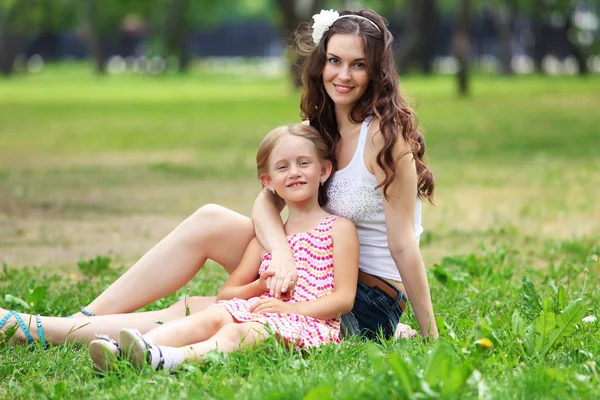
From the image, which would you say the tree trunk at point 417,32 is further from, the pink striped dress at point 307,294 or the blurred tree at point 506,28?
the pink striped dress at point 307,294

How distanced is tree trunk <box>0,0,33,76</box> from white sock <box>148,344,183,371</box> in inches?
1837

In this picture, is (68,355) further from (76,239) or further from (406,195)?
(76,239)

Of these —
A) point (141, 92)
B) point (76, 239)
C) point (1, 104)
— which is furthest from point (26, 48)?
point (76, 239)

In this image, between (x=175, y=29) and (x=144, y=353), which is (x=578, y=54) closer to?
(x=175, y=29)

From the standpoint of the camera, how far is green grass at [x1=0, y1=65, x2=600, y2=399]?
3559 mm

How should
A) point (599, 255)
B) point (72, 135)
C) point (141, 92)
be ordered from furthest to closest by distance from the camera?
point (141, 92), point (72, 135), point (599, 255)

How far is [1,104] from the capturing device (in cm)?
2498

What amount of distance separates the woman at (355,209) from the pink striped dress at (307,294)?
70 mm

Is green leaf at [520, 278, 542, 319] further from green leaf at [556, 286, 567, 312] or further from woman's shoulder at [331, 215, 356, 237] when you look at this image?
woman's shoulder at [331, 215, 356, 237]

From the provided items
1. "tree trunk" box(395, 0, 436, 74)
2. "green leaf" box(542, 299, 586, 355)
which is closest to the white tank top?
"green leaf" box(542, 299, 586, 355)

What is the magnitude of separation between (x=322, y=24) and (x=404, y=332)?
4.21ft

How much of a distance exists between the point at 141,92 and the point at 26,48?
38.2 metres

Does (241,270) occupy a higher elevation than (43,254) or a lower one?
higher

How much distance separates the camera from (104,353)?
3744 millimetres
